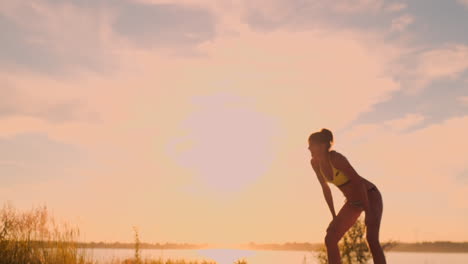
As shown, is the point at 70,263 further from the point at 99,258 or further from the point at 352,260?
the point at 352,260

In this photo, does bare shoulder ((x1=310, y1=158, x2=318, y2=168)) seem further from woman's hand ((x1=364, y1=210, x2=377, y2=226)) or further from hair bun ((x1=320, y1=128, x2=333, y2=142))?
woman's hand ((x1=364, y1=210, x2=377, y2=226))

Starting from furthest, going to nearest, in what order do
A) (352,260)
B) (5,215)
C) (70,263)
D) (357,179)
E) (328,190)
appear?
(352,260)
(5,215)
(70,263)
(328,190)
(357,179)

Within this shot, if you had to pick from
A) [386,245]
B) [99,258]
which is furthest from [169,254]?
[386,245]

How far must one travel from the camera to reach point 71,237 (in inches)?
456

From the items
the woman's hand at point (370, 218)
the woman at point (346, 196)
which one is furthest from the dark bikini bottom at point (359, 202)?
the woman's hand at point (370, 218)

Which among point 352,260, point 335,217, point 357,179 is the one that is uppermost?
point 357,179

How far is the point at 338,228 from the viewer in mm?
6961

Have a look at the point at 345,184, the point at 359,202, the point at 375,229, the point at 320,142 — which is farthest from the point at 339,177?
the point at 375,229

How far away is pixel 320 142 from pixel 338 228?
1.29 metres

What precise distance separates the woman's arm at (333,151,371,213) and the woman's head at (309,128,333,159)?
252mm

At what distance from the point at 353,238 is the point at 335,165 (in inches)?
663

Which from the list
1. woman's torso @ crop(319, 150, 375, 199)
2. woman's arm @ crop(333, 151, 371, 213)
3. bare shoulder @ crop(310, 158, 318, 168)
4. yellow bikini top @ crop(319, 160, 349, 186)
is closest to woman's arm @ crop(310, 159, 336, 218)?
bare shoulder @ crop(310, 158, 318, 168)

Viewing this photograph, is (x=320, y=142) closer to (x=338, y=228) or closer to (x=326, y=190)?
(x=326, y=190)

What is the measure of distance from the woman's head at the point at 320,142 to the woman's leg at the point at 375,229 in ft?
3.02
